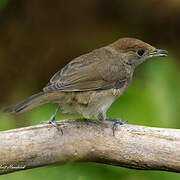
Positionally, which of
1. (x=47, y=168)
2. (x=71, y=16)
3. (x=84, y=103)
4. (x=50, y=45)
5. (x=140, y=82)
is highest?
(x=71, y=16)

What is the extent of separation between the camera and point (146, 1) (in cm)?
742

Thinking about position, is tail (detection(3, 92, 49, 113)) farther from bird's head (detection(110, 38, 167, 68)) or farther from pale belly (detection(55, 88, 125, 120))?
bird's head (detection(110, 38, 167, 68))

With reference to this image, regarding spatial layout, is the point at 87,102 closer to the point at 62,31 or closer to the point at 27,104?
the point at 27,104

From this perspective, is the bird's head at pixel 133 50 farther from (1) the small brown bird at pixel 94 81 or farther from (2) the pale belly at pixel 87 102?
(2) the pale belly at pixel 87 102

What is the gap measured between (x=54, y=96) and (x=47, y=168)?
82 cm

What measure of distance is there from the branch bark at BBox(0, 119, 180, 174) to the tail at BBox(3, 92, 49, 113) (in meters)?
0.28

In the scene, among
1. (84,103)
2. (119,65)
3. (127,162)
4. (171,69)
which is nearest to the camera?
(127,162)

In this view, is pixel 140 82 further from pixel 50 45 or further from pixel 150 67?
pixel 50 45

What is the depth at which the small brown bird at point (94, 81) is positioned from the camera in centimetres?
389

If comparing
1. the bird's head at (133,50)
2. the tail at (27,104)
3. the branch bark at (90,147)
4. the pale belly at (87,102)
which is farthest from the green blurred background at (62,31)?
the tail at (27,104)

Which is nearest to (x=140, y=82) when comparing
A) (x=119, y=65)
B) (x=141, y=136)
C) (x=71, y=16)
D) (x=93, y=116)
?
(x=119, y=65)

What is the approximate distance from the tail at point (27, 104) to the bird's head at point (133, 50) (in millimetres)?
1380

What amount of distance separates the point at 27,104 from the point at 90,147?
2.54 feet

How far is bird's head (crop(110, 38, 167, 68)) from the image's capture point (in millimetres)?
4688
